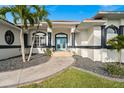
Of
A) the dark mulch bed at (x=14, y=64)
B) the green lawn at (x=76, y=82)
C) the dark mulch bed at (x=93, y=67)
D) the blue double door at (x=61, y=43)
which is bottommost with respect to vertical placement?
the green lawn at (x=76, y=82)

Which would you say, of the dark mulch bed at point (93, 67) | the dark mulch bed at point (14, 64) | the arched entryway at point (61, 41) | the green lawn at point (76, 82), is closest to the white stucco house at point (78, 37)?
the arched entryway at point (61, 41)

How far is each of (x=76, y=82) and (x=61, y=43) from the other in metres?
14.1

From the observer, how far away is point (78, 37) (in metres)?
20.0

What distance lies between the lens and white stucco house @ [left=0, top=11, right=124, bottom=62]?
50.2 ft

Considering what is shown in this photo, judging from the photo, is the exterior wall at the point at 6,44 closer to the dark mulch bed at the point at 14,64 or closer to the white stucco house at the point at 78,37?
the white stucco house at the point at 78,37

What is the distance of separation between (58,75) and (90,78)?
181 centimetres

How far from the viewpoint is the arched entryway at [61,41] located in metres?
22.2

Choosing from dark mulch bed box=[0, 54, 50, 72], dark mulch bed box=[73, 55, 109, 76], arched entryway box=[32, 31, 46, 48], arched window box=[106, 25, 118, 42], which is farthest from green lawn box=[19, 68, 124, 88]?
arched entryway box=[32, 31, 46, 48]

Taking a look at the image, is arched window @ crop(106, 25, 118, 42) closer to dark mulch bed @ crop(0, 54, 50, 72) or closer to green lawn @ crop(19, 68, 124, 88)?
dark mulch bed @ crop(0, 54, 50, 72)

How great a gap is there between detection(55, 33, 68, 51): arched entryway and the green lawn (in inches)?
486

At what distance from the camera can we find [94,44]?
50.6 feet

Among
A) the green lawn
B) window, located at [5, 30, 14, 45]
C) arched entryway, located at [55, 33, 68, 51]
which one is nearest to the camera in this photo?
the green lawn

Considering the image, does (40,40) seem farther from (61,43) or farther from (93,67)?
(93,67)
